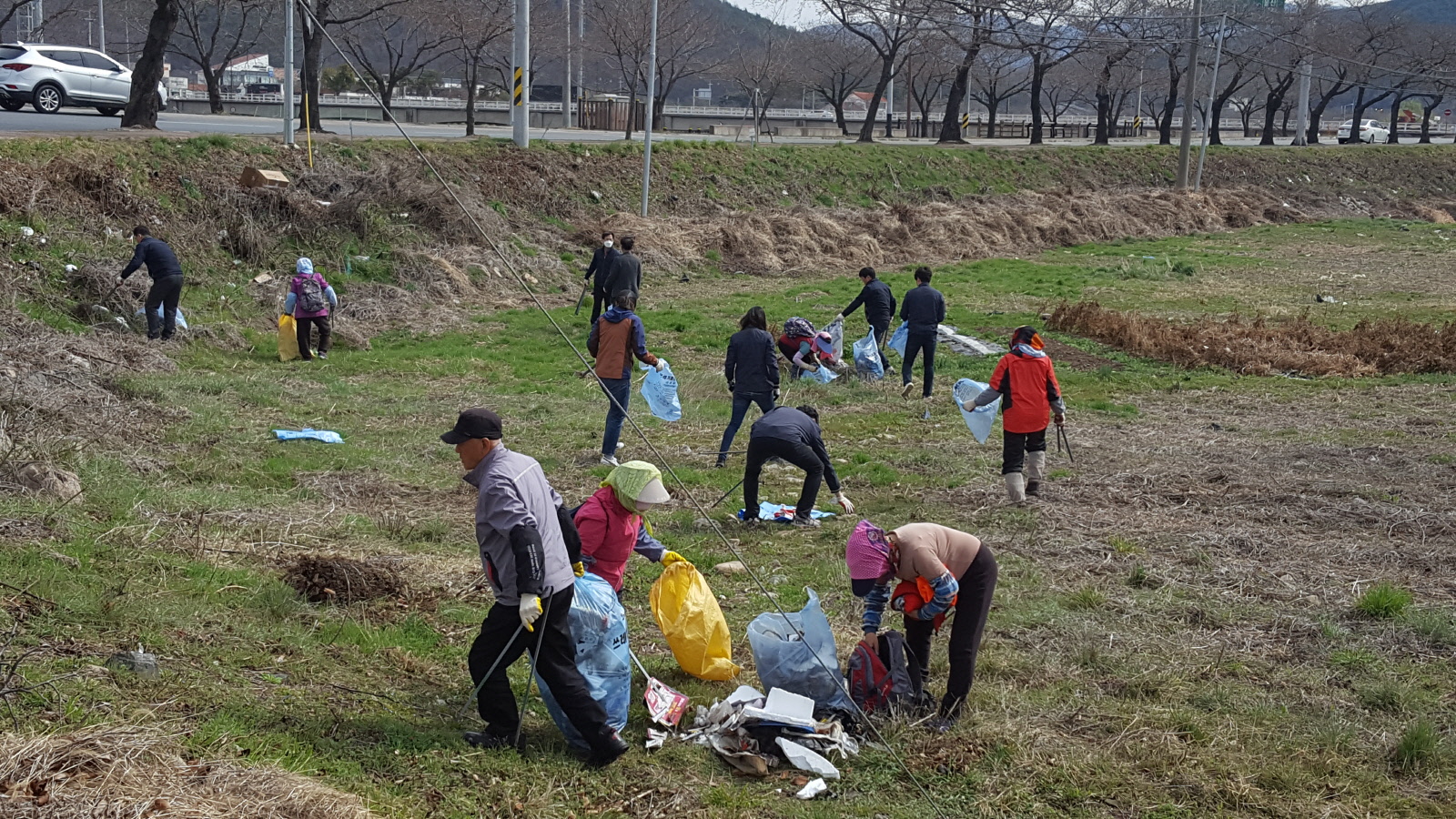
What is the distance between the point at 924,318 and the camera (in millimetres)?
13828

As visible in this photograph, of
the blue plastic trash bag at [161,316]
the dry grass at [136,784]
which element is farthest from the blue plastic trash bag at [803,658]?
the blue plastic trash bag at [161,316]

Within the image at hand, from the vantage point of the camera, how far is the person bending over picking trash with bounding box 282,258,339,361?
48.4 ft

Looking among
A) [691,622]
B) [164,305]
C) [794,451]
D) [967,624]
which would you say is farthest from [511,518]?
[164,305]

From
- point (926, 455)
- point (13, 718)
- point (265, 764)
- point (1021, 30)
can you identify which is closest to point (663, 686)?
point (265, 764)

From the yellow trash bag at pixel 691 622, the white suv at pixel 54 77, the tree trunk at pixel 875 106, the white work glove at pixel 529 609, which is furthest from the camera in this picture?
the tree trunk at pixel 875 106

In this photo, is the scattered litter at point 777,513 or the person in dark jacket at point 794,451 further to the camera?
the scattered litter at point 777,513

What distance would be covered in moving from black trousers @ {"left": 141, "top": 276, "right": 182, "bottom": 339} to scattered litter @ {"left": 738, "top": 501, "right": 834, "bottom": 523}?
356 inches

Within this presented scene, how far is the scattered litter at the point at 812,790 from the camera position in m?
5.00

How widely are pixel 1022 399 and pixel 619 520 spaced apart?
188 inches

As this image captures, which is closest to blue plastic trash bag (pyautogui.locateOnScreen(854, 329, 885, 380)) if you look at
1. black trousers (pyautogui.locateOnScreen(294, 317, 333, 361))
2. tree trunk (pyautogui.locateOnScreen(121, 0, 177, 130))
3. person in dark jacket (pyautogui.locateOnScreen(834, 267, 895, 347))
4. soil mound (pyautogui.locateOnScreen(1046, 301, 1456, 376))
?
person in dark jacket (pyautogui.locateOnScreen(834, 267, 895, 347))

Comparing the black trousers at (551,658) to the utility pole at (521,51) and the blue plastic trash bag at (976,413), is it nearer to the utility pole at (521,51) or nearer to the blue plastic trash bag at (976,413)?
the blue plastic trash bag at (976,413)

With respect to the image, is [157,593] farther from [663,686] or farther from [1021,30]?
[1021,30]

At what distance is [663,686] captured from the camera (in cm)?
568

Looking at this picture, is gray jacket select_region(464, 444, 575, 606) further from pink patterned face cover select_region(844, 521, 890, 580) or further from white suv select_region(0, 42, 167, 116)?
white suv select_region(0, 42, 167, 116)
